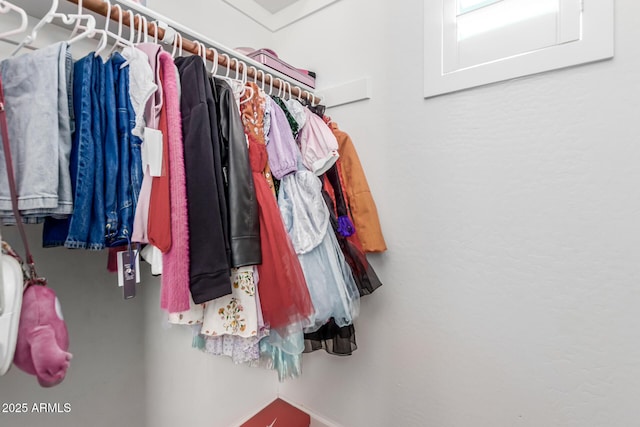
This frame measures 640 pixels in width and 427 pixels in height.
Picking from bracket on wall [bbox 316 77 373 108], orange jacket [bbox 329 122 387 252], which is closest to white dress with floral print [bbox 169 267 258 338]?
orange jacket [bbox 329 122 387 252]

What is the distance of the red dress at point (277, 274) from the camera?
0.72 m

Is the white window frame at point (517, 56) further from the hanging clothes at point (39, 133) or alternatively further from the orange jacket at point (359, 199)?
the hanging clothes at point (39, 133)

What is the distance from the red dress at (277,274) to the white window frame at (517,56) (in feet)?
2.39

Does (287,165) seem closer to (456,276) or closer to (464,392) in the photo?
(456,276)

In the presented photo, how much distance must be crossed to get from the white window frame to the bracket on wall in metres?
0.24

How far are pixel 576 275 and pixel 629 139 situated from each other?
0.39 meters

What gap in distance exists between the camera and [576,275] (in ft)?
2.63

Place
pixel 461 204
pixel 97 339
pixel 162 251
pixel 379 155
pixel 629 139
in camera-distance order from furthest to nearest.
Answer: pixel 379 155 < pixel 461 204 < pixel 97 339 < pixel 629 139 < pixel 162 251

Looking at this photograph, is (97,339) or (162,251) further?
(97,339)

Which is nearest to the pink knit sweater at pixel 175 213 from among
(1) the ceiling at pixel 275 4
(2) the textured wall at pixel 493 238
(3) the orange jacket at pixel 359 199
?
(3) the orange jacket at pixel 359 199

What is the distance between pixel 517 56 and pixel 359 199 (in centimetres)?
67

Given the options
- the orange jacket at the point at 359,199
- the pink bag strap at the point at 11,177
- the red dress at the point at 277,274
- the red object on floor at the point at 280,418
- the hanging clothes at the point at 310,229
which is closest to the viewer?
the pink bag strap at the point at 11,177

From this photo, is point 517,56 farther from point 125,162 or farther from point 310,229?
point 125,162

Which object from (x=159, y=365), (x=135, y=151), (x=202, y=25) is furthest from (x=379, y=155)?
(x=159, y=365)
